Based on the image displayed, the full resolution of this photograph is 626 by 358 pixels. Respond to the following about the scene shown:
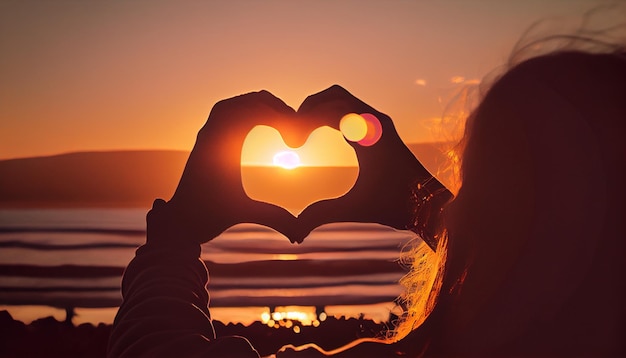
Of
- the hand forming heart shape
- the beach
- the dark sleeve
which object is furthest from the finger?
the beach

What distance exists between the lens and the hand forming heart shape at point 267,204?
3.04ft

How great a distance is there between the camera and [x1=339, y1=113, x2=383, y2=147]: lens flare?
919 millimetres

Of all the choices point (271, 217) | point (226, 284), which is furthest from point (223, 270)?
point (271, 217)

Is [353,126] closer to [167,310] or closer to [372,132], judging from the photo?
[372,132]

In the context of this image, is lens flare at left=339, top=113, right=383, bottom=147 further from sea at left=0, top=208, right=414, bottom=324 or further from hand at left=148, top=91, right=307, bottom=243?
sea at left=0, top=208, right=414, bottom=324

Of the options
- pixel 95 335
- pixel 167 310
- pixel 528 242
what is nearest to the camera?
pixel 528 242

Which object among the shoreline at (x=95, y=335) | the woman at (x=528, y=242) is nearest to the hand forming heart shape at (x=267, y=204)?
the woman at (x=528, y=242)

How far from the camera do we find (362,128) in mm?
981

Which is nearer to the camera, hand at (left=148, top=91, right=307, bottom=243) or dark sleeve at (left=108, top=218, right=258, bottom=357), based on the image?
dark sleeve at (left=108, top=218, right=258, bottom=357)

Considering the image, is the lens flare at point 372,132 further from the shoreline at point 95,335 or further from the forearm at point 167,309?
the shoreline at point 95,335

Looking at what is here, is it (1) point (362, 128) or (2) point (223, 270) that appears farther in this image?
(2) point (223, 270)

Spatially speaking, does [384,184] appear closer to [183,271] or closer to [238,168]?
[238,168]

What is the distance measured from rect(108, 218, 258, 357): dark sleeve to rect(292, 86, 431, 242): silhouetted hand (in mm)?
179

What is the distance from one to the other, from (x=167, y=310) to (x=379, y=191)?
383 mm
